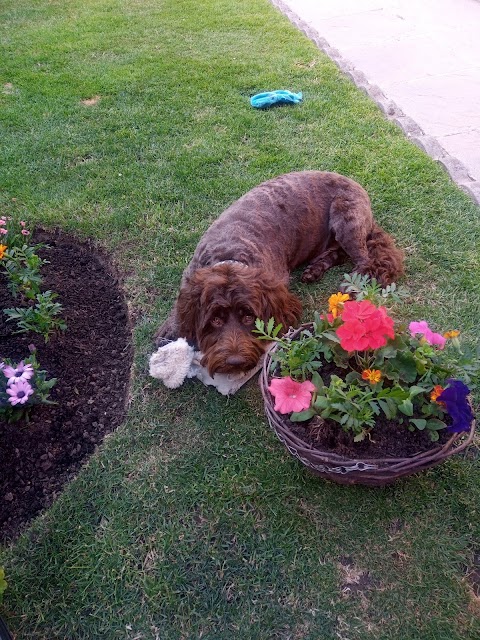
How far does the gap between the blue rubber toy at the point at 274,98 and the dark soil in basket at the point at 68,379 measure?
8.83 feet

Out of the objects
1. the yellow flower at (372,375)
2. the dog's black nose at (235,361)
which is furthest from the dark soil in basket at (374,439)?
the dog's black nose at (235,361)

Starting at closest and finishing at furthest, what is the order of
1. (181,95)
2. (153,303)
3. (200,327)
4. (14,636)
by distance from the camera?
(14,636)
(200,327)
(153,303)
(181,95)

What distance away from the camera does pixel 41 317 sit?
127 inches

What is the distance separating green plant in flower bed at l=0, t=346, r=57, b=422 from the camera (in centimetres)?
270

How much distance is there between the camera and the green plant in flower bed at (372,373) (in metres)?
2.18

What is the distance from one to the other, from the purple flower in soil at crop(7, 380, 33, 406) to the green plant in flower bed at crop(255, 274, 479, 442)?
1278mm

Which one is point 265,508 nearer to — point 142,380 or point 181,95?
point 142,380

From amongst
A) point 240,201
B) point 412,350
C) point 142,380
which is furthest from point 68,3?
point 412,350

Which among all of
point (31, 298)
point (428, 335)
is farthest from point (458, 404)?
point (31, 298)

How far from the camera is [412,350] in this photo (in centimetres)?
246

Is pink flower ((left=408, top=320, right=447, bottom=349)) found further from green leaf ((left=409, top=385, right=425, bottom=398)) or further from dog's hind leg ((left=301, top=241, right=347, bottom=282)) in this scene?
dog's hind leg ((left=301, top=241, right=347, bottom=282))

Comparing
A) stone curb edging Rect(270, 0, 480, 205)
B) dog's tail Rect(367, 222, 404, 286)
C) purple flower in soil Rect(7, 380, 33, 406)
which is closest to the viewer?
purple flower in soil Rect(7, 380, 33, 406)

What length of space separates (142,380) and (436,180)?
10.2 feet

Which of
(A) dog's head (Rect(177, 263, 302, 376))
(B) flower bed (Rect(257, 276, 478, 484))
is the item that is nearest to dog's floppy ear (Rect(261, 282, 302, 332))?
(A) dog's head (Rect(177, 263, 302, 376))
